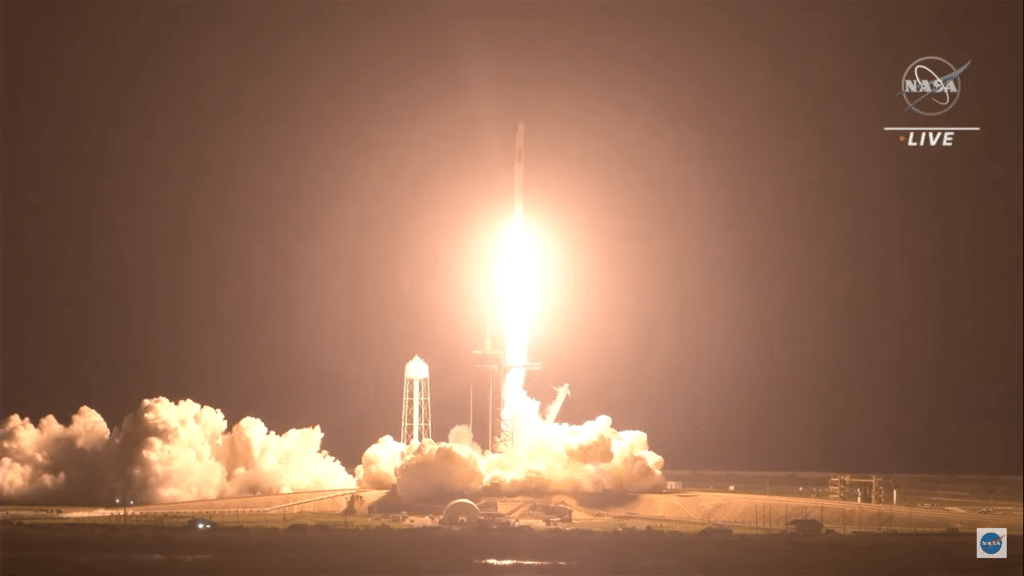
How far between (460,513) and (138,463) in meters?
21.7

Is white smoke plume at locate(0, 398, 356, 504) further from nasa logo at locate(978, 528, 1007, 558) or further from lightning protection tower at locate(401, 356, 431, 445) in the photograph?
nasa logo at locate(978, 528, 1007, 558)

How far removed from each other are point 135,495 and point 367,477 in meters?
13.2

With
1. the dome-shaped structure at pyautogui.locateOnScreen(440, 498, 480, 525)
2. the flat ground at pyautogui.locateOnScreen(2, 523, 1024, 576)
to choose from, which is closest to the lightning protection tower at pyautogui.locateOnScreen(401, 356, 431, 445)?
the dome-shaped structure at pyautogui.locateOnScreen(440, 498, 480, 525)

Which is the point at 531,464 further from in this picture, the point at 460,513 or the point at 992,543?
the point at 992,543

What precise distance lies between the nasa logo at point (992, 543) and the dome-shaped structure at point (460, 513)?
24.4 metres

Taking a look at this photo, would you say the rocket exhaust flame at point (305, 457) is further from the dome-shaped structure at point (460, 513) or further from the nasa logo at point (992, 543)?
the nasa logo at point (992, 543)

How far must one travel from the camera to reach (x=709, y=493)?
106875mm

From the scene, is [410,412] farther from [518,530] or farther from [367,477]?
[518,530]

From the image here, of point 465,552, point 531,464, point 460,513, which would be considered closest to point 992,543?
point 465,552

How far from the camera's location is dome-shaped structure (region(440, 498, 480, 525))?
9462 centimetres

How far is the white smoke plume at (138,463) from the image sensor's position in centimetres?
10650

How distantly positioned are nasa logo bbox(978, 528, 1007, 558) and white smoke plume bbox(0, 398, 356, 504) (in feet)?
126

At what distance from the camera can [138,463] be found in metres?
107

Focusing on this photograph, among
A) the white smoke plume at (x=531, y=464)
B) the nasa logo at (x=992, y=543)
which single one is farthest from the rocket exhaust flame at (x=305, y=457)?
the nasa logo at (x=992, y=543)
